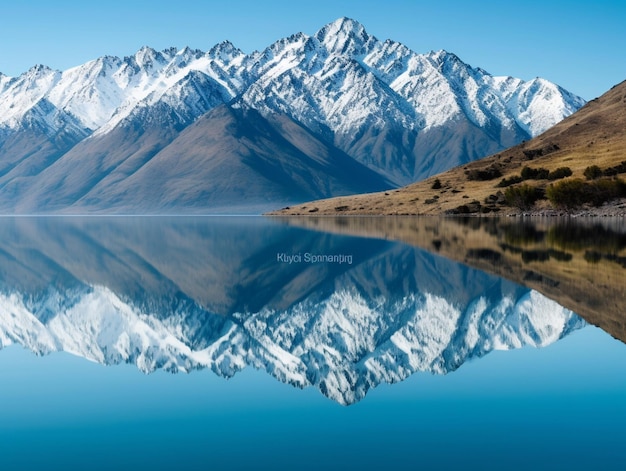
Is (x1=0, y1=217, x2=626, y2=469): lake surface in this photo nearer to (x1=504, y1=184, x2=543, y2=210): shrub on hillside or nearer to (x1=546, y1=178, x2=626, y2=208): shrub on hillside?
(x1=546, y1=178, x2=626, y2=208): shrub on hillside

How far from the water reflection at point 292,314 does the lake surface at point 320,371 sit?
0.16 metres

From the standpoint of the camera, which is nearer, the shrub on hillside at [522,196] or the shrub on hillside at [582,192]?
the shrub on hillside at [582,192]

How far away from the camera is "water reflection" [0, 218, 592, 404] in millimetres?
28891

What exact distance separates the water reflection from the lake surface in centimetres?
16

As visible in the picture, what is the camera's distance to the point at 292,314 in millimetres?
40062

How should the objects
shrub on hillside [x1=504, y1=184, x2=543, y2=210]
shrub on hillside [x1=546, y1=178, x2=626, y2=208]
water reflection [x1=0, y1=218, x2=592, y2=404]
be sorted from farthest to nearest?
1. shrub on hillside [x1=504, y1=184, x2=543, y2=210]
2. shrub on hillside [x1=546, y1=178, x2=626, y2=208]
3. water reflection [x1=0, y1=218, x2=592, y2=404]

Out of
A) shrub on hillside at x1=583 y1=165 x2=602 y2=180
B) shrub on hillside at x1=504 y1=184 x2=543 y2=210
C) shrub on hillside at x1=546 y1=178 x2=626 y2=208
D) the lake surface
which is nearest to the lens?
the lake surface

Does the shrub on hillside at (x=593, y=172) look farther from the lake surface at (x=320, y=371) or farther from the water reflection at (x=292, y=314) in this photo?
the lake surface at (x=320, y=371)

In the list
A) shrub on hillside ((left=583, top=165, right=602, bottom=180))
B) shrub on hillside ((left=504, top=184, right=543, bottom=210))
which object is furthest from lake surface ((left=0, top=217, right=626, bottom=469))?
shrub on hillside ((left=583, top=165, right=602, bottom=180))

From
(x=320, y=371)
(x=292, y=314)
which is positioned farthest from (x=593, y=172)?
(x=320, y=371)

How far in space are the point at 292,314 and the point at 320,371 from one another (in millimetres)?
13547

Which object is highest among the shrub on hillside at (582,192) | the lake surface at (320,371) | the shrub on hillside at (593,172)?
the shrub on hillside at (593,172)

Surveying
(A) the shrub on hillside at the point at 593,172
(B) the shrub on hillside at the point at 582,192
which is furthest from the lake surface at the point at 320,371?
(A) the shrub on hillside at the point at 593,172

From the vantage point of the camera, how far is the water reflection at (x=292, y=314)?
28891 millimetres
